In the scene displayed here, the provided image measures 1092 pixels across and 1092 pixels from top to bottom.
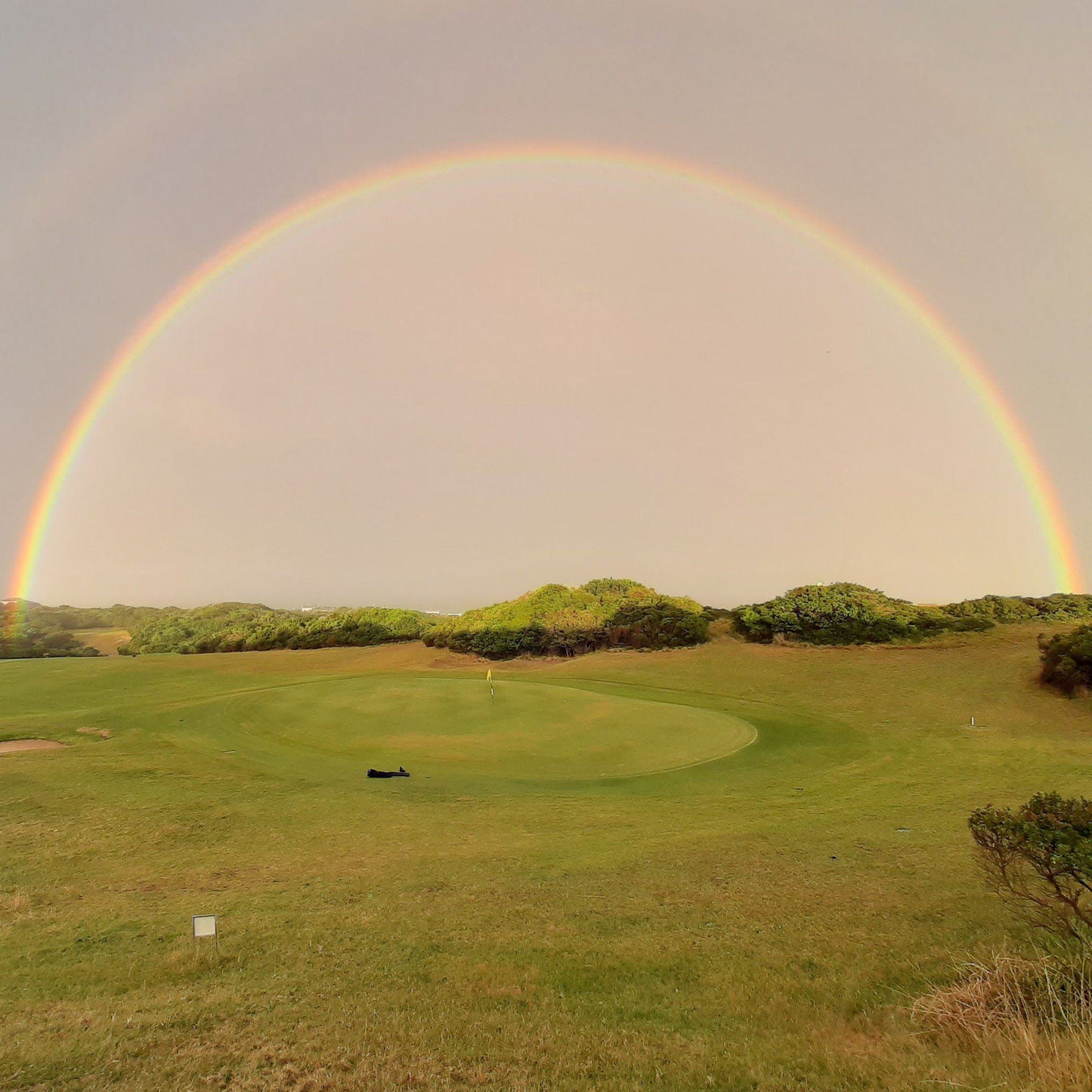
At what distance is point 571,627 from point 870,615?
25672mm

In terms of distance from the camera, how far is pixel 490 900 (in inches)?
345

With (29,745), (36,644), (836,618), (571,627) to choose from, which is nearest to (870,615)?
(836,618)

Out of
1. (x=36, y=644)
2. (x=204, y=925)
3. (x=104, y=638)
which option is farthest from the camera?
(x=104, y=638)

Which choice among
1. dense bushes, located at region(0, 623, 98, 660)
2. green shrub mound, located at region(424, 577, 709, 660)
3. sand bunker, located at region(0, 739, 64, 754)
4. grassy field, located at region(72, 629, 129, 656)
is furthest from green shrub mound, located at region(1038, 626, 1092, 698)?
grassy field, located at region(72, 629, 129, 656)

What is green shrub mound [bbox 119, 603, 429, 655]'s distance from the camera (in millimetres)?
72125

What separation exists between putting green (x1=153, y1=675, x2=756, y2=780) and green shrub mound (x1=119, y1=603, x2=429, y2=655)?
47.4 meters

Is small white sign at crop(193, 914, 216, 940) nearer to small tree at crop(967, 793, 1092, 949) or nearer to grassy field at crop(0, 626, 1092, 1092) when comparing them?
grassy field at crop(0, 626, 1092, 1092)

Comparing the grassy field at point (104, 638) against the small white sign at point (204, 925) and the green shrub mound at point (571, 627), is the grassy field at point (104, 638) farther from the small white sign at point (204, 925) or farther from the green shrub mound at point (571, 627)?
the small white sign at point (204, 925)

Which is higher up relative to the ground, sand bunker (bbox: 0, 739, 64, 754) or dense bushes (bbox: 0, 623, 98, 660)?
dense bushes (bbox: 0, 623, 98, 660)

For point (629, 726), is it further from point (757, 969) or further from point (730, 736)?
point (757, 969)

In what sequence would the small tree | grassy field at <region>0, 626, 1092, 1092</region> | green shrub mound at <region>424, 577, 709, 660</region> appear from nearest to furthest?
grassy field at <region>0, 626, 1092, 1092</region>, the small tree, green shrub mound at <region>424, 577, 709, 660</region>

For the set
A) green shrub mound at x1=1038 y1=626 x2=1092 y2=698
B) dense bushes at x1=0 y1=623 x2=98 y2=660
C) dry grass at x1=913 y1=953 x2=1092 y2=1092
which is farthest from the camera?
dense bushes at x1=0 y1=623 x2=98 y2=660

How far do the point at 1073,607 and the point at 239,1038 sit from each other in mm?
62377

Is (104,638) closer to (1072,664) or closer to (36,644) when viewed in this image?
(36,644)
